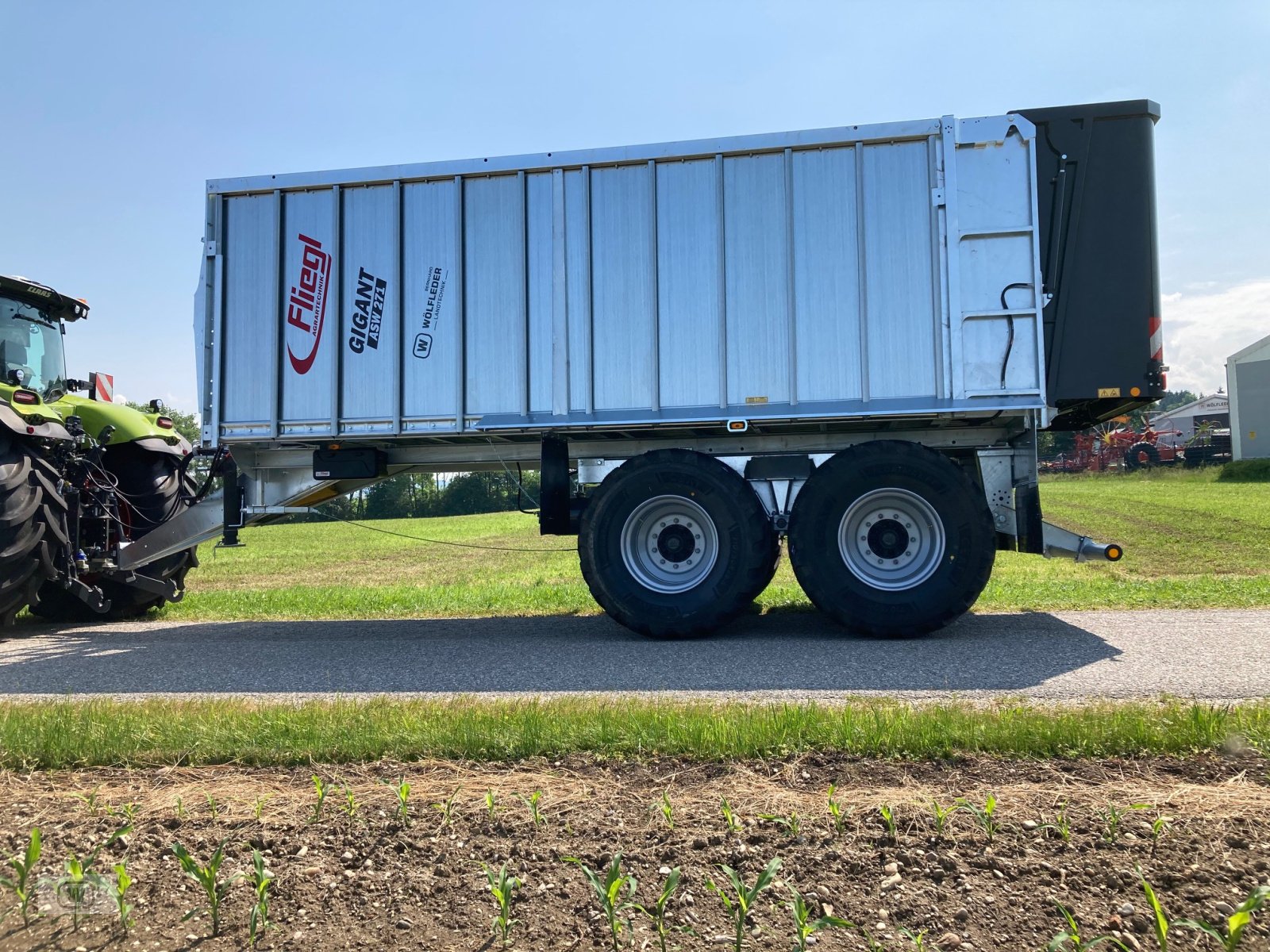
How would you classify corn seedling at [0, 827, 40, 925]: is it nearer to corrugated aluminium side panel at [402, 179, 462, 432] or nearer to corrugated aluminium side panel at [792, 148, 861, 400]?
corrugated aluminium side panel at [402, 179, 462, 432]

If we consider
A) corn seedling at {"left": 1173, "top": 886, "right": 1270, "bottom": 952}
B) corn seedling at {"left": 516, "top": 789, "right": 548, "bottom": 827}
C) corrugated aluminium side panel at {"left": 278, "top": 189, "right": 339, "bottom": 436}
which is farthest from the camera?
corrugated aluminium side panel at {"left": 278, "top": 189, "right": 339, "bottom": 436}

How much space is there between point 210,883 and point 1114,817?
258 cm

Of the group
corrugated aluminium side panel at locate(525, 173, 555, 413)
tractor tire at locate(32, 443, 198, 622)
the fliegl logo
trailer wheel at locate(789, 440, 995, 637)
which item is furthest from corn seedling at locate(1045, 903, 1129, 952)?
tractor tire at locate(32, 443, 198, 622)

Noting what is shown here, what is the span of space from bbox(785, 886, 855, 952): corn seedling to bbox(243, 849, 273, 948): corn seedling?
1.38 meters

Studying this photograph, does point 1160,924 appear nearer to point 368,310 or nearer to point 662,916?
point 662,916

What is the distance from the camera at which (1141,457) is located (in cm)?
4228

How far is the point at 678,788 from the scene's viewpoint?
128 inches

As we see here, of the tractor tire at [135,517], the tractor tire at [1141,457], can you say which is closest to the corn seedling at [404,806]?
the tractor tire at [135,517]

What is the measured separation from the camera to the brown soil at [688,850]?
233cm

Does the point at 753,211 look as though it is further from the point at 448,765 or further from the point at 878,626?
the point at 448,765

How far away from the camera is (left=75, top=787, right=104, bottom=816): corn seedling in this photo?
3.15 metres

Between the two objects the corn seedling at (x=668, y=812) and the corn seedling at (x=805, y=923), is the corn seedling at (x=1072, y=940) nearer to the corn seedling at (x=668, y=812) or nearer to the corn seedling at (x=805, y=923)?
the corn seedling at (x=805, y=923)

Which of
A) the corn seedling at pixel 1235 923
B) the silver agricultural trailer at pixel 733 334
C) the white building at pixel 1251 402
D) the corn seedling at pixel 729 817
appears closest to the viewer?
the corn seedling at pixel 1235 923

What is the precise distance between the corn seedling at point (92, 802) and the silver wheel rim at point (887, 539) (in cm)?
516
